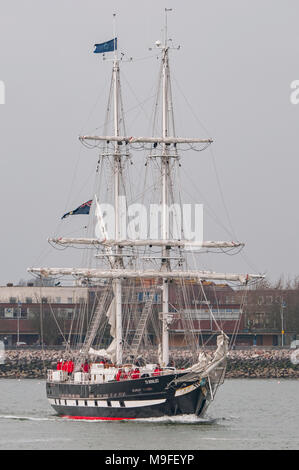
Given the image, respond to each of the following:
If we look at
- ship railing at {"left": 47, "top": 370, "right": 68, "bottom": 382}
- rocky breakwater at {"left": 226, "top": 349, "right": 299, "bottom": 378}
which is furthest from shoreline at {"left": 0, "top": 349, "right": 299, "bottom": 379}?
ship railing at {"left": 47, "top": 370, "right": 68, "bottom": 382}

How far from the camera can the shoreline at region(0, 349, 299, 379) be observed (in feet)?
440

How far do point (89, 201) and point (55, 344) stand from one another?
79.3 meters

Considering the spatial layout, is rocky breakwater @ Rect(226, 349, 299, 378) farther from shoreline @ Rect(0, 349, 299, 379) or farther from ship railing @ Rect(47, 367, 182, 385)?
ship railing @ Rect(47, 367, 182, 385)

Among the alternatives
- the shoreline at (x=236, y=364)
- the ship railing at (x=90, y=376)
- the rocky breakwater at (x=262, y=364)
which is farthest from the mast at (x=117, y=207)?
the rocky breakwater at (x=262, y=364)

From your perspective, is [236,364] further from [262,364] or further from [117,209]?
[117,209]

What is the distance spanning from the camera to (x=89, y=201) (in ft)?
292

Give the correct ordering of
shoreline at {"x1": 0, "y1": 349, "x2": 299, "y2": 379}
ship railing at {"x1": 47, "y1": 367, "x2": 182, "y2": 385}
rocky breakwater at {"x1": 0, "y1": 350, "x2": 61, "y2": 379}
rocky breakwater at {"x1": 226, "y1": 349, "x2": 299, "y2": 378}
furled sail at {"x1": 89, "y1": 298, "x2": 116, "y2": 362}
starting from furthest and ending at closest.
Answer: rocky breakwater at {"x1": 0, "y1": 350, "x2": 61, "y2": 379} < shoreline at {"x1": 0, "y1": 349, "x2": 299, "y2": 379} < rocky breakwater at {"x1": 226, "y1": 349, "x2": 299, "y2": 378} < furled sail at {"x1": 89, "y1": 298, "x2": 116, "y2": 362} < ship railing at {"x1": 47, "y1": 367, "x2": 182, "y2": 385}

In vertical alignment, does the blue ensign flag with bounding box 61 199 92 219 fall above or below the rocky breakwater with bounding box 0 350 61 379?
above

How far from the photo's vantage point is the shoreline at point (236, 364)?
134m

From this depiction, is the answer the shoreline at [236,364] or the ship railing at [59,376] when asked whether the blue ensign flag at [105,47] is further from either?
the shoreline at [236,364]

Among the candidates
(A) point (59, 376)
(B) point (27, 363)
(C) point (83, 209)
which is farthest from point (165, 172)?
(B) point (27, 363)

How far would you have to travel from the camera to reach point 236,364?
448 feet

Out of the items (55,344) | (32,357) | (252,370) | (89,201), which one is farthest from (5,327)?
(89,201)
